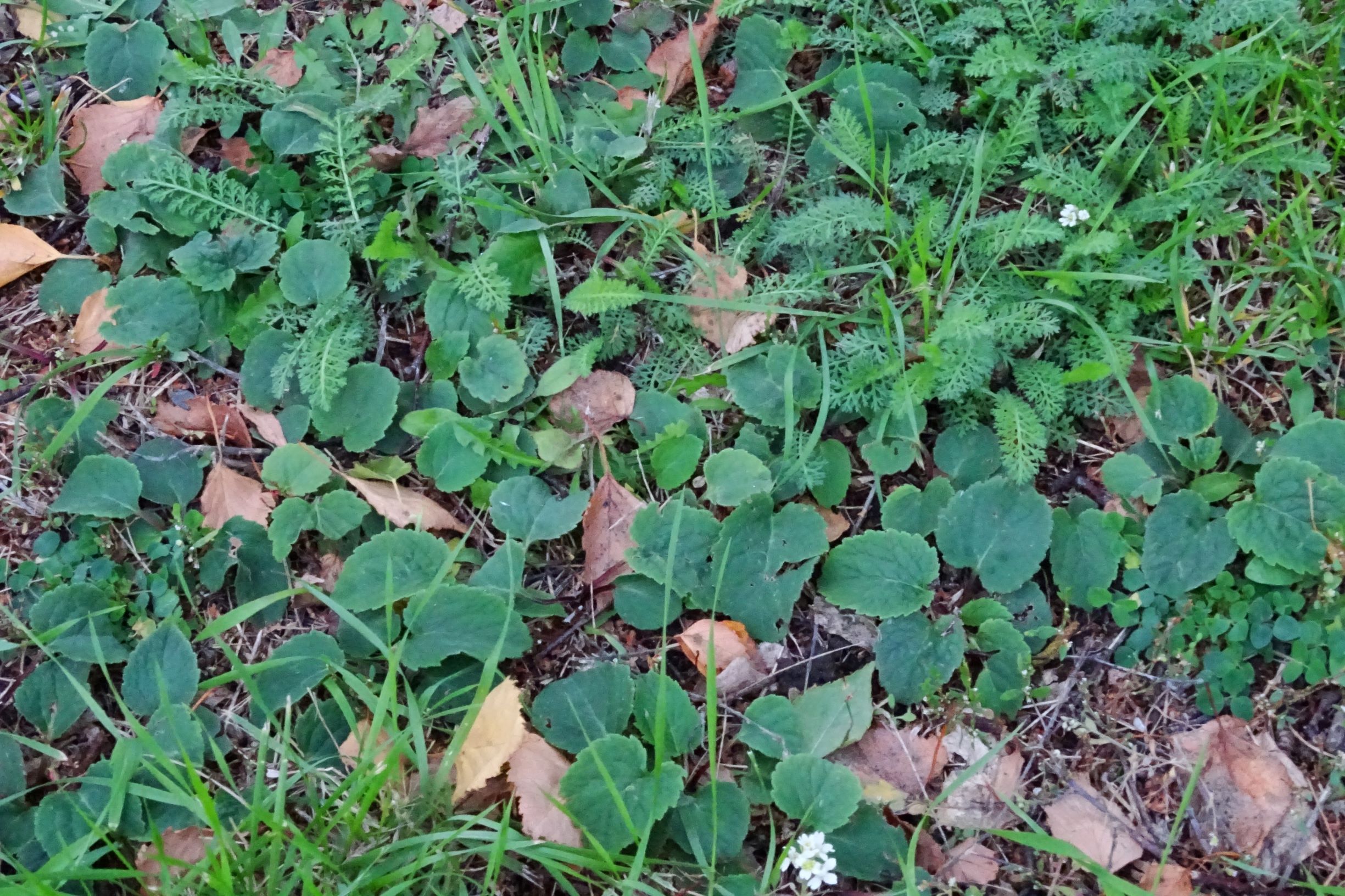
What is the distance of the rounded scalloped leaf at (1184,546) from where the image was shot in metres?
1.81

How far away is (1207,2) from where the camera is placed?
6.98ft

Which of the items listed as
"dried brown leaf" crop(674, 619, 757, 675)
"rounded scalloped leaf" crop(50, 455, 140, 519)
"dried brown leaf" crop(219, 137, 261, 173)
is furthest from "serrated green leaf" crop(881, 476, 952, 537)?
A: "dried brown leaf" crop(219, 137, 261, 173)

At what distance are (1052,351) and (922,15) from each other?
35.3 inches

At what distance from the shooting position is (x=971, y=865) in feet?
5.52

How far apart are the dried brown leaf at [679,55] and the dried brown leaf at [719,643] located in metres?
1.31

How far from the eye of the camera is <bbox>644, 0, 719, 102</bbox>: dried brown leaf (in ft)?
7.57

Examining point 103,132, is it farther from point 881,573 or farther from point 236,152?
point 881,573

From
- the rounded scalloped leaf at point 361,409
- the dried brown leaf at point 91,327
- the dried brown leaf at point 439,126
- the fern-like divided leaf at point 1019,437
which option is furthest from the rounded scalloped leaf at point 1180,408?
the dried brown leaf at point 91,327

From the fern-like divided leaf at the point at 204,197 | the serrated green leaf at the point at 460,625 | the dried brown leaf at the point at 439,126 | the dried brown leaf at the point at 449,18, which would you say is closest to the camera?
the serrated green leaf at the point at 460,625

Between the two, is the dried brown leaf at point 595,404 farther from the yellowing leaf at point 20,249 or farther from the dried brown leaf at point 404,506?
the yellowing leaf at point 20,249

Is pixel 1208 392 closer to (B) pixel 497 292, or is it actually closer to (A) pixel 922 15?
(A) pixel 922 15

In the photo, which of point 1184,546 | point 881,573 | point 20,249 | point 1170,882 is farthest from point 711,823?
point 20,249

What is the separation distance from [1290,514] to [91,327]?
2598mm

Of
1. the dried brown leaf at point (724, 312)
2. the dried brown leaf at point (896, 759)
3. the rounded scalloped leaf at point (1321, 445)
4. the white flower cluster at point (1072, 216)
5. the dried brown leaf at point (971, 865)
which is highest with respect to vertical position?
the white flower cluster at point (1072, 216)
